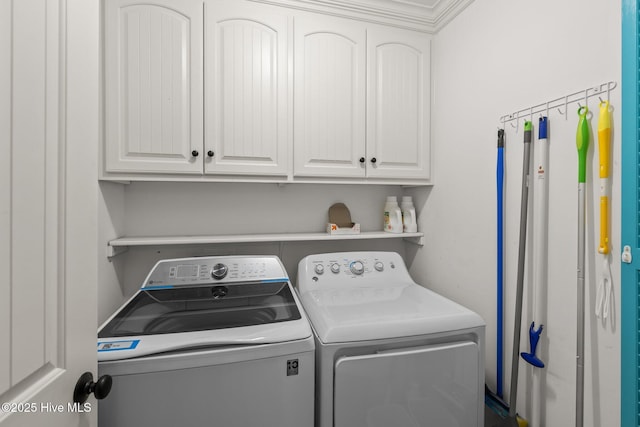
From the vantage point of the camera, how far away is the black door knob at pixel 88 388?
639 mm

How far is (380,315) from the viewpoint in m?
1.20

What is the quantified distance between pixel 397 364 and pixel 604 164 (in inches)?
38.1

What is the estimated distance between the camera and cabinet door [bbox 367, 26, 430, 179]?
5.61ft

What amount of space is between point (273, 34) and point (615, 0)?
1383 millimetres

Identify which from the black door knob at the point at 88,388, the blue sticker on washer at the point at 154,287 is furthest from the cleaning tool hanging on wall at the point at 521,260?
the blue sticker on washer at the point at 154,287

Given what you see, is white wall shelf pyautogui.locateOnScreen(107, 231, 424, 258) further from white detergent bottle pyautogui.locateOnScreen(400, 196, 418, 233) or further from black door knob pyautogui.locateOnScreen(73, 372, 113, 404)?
black door knob pyautogui.locateOnScreen(73, 372, 113, 404)

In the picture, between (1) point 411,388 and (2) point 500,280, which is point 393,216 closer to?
(2) point 500,280

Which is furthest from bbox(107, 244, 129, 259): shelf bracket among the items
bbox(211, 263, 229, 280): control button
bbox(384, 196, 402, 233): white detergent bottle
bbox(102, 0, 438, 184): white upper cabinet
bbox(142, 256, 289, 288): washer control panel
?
bbox(384, 196, 402, 233): white detergent bottle

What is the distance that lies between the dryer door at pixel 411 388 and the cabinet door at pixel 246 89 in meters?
1.04

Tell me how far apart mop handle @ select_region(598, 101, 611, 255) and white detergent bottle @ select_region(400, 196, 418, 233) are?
1055mm

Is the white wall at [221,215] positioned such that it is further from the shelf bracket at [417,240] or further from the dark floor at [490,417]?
the dark floor at [490,417]

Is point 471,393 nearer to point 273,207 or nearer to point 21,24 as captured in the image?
point 273,207

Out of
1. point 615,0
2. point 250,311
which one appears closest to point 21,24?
point 250,311

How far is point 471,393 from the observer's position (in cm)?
118
